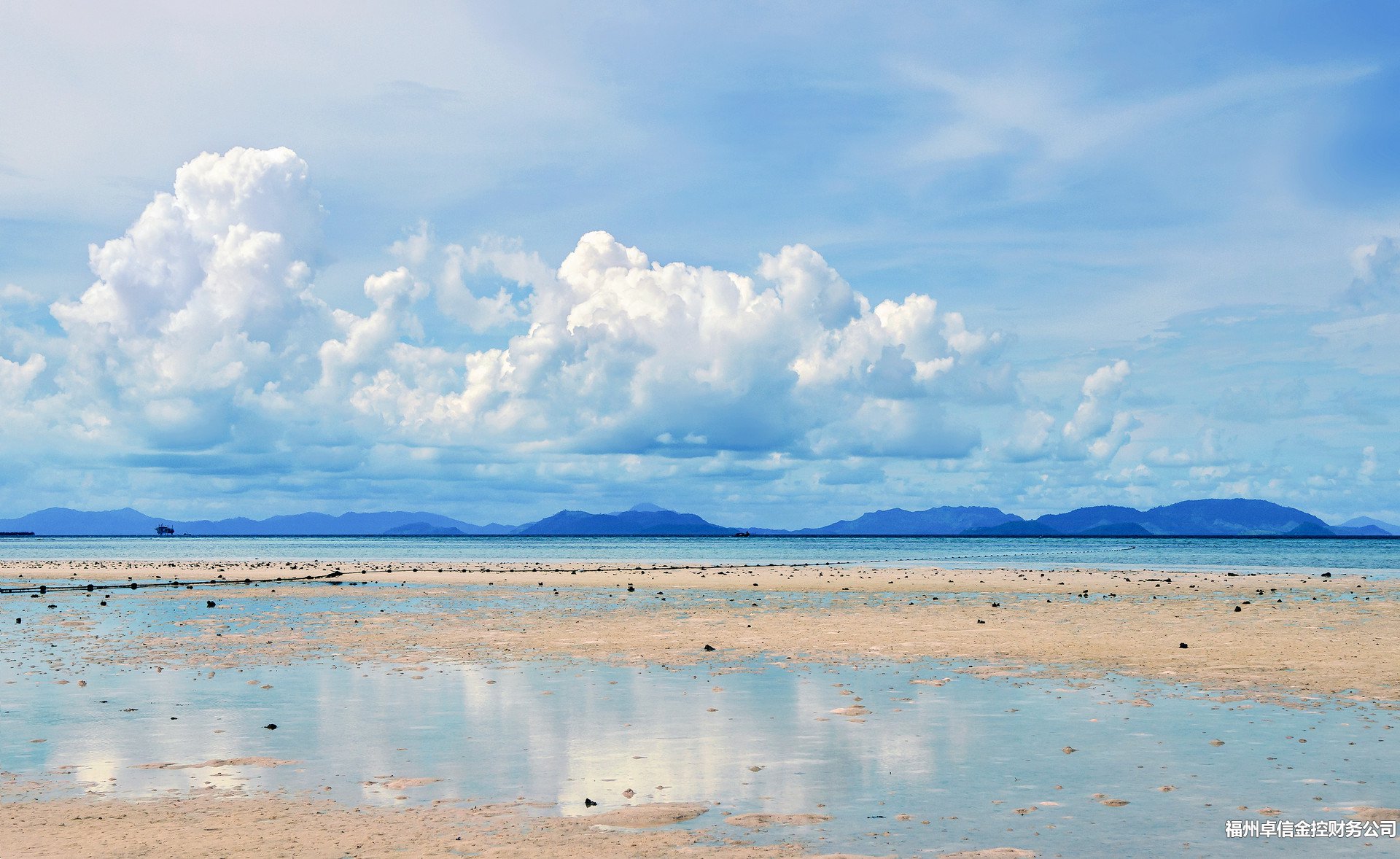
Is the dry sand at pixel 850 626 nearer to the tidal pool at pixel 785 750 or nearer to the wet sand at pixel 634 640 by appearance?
the wet sand at pixel 634 640

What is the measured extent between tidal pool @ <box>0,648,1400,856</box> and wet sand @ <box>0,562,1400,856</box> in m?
0.71

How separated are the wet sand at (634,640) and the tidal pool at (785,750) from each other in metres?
0.71

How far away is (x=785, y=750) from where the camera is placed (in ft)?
53.3

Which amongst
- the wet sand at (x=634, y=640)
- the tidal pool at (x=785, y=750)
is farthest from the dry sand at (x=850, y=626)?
the tidal pool at (x=785, y=750)

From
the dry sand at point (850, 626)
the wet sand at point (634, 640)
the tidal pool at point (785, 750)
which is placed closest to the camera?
the wet sand at point (634, 640)

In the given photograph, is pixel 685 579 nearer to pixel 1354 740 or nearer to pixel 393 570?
pixel 393 570

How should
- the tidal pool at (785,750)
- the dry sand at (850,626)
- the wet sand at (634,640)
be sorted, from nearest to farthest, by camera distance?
the wet sand at (634,640) → the tidal pool at (785,750) → the dry sand at (850,626)

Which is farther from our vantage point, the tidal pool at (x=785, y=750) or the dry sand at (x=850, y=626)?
the dry sand at (x=850, y=626)

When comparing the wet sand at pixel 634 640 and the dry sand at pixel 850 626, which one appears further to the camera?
Result: the dry sand at pixel 850 626

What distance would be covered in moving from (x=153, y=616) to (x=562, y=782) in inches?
1304

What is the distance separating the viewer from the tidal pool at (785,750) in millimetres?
12602

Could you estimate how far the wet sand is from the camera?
39.5 ft

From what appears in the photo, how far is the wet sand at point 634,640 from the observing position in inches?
475

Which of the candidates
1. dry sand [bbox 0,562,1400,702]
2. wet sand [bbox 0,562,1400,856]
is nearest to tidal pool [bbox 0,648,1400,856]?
wet sand [bbox 0,562,1400,856]
